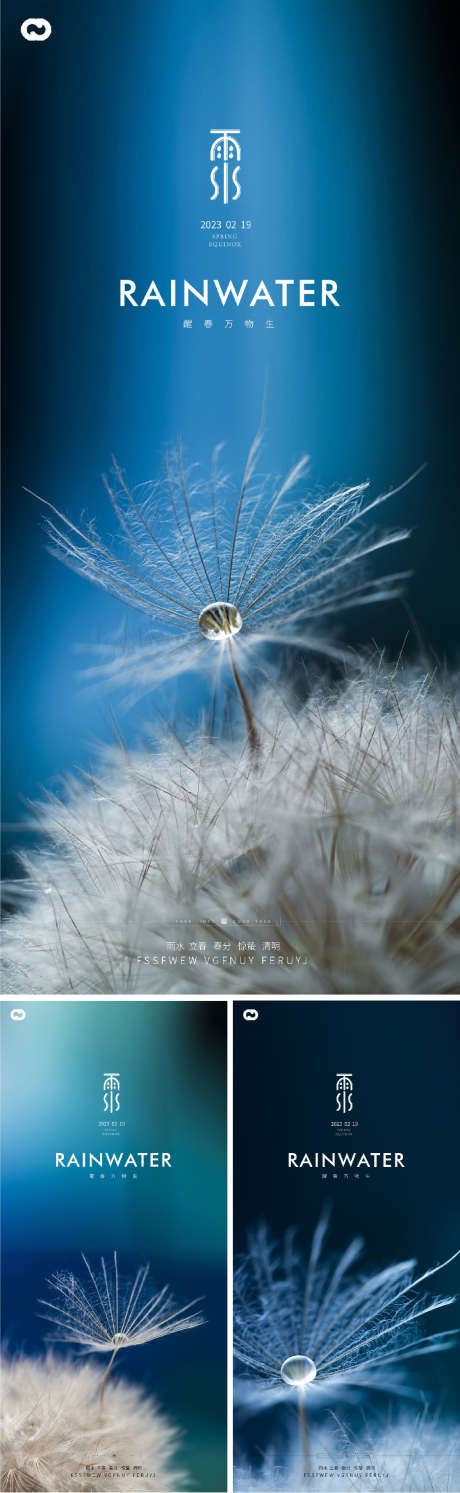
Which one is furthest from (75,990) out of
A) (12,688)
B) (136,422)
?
(136,422)

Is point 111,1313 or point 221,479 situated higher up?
point 221,479

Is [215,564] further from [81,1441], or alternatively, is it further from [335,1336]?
[81,1441]

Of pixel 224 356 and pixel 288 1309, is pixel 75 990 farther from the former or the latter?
pixel 224 356

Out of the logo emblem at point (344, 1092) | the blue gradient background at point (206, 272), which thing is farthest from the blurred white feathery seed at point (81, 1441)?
the blue gradient background at point (206, 272)

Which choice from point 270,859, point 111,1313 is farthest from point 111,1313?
point 270,859

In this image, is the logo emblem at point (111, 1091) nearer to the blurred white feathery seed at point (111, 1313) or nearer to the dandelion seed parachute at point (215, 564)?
the blurred white feathery seed at point (111, 1313)

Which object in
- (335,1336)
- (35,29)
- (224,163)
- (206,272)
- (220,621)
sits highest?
(35,29)
